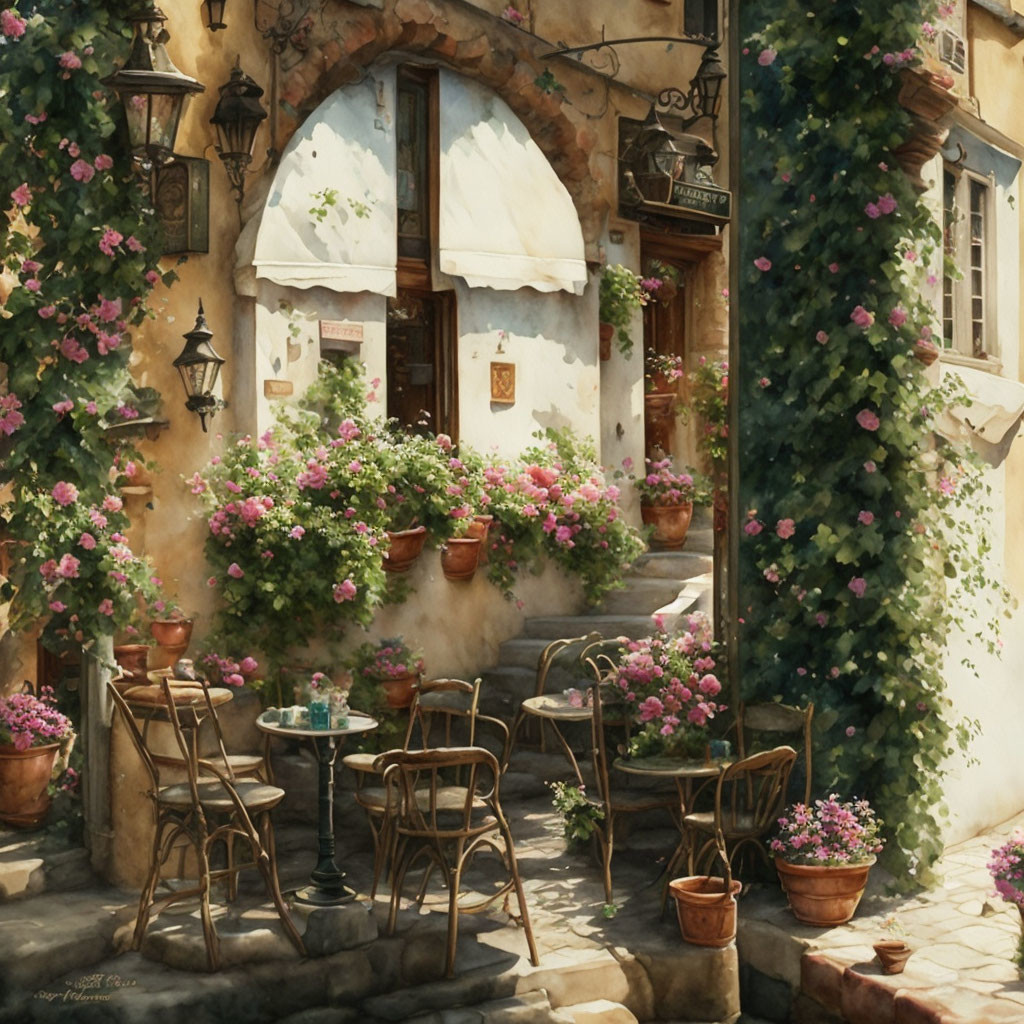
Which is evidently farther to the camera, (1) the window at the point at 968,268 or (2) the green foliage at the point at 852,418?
(1) the window at the point at 968,268

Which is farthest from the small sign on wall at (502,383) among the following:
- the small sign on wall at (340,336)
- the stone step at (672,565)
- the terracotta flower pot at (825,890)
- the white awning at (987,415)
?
the terracotta flower pot at (825,890)

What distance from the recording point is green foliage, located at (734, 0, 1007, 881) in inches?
295

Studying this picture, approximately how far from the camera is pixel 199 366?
8.87m

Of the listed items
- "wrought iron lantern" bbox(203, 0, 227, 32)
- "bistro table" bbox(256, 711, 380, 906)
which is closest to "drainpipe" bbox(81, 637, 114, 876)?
"bistro table" bbox(256, 711, 380, 906)

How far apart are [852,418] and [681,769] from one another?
1.93 metres

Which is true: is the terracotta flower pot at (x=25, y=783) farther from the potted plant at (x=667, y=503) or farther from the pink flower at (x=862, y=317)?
the potted plant at (x=667, y=503)

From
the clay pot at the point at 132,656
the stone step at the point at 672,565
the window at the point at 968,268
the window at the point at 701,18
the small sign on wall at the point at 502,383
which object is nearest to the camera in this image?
the clay pot at the point at 132,656

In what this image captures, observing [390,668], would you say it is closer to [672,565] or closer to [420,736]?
[420,736]

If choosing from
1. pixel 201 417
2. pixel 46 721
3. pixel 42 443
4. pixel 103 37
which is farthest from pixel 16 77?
pixel 46 721

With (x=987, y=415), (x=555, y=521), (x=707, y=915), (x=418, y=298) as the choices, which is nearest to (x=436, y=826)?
(x=707, y=915)

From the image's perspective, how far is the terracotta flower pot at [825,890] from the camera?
704 cm

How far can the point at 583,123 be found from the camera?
457 inches

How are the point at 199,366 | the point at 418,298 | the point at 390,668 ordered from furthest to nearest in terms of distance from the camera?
the point at 418,298 < the point at 390,668 < the point at 199,366

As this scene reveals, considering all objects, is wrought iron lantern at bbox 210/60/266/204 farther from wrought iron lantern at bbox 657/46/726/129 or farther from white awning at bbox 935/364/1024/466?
white awning at bbox 935/364/1024/466
